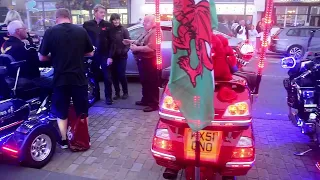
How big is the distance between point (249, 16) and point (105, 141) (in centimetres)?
2228

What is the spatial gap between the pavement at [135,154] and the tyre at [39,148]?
0.09m

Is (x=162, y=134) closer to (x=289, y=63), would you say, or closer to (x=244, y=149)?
(x=244, y=149)

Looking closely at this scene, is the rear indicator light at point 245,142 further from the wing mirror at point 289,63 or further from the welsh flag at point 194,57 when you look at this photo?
the wing mirror at point 289,63

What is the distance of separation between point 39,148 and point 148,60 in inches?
106

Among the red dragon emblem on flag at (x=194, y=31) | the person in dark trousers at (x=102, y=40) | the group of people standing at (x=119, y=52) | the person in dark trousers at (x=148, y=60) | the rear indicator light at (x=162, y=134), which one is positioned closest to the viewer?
the red dragon emblem on flag at (x=194, y=31)

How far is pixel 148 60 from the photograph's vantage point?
5.61m

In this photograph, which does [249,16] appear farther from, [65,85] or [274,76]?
[65,85]

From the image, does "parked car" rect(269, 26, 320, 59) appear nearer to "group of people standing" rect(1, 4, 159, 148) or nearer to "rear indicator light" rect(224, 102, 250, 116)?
"group of people standing" rect(1, 4, 159, 148)

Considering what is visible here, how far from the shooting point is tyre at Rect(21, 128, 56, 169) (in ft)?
11.3

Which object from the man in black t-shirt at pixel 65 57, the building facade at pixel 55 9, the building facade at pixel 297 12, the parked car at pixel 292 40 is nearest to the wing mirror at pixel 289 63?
the man in black t-shirt at pixel 65 57

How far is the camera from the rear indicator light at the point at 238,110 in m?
2.72

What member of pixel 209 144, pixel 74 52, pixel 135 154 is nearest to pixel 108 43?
pixel 74 52

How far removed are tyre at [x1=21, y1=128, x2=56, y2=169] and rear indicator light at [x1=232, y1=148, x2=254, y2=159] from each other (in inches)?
93.4

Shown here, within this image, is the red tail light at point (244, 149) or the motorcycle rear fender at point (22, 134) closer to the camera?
the red tail light at point (244, 149)
